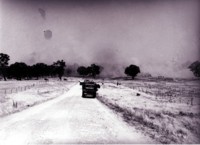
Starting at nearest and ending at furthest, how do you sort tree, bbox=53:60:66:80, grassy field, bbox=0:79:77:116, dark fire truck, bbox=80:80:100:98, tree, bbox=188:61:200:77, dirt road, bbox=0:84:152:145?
dirt road, bbox=0:84:152:145
grassy field, bbox=0:79:77:116
dark fire truck, bbox=80:80:100:98
tree, bbox=188:61:200:77
tree, bbox=53:60:66:80

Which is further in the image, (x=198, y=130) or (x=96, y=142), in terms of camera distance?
(x=198, y=130)

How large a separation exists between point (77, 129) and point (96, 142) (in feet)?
7.98

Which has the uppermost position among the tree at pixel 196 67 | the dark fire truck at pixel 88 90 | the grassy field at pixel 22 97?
the tree at pixel 196 67

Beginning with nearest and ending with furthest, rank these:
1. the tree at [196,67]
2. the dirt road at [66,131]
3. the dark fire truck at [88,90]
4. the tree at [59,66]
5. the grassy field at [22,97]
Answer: the dirt road at [66,131] < the grassy field at [22,97] < the dark fire truck at [88,90] < the tree at [196,67] < the tree at [59,66]

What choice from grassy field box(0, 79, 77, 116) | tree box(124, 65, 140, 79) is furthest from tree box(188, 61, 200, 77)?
grassy field box(0, 79, 77, 116)

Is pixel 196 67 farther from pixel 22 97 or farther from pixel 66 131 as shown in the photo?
pixel 66 131

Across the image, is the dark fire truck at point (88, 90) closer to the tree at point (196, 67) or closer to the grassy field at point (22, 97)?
the grassy field at point (22, 97)

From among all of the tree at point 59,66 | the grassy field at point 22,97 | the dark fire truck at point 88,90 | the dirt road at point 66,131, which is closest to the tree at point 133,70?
the tree at point 59,66

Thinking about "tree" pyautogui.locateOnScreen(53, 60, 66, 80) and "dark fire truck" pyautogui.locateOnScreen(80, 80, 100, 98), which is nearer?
"dark fire truck" pyautogui.locateOnScreen(80, 80, 100, 98)

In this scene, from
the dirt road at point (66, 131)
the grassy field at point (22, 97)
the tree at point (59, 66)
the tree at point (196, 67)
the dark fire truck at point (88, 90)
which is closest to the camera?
the dirt road at point (66, 131)

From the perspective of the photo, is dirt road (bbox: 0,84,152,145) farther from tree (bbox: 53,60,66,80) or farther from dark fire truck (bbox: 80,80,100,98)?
tree (bbox: 53,60,66,80)

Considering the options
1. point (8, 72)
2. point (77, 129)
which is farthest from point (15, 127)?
point (8, 72)

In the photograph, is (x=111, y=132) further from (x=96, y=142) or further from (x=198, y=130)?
(x=198, y=130)

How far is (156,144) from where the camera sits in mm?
12445
